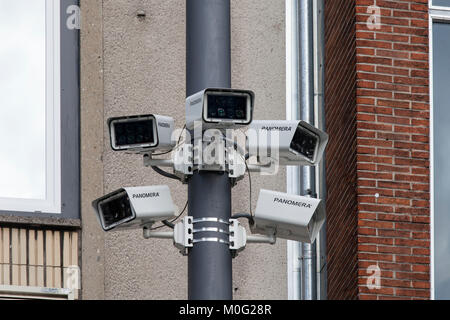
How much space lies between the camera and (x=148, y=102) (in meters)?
13.2

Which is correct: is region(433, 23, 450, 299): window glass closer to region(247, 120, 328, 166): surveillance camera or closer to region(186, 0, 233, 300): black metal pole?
region(247, 120, 328, 166): surveillance camera

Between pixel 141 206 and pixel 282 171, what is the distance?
4802 millimetres

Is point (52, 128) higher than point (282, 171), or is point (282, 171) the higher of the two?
point (52, 128)

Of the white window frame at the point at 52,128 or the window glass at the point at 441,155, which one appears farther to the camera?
the white window frame at the point at 52,128

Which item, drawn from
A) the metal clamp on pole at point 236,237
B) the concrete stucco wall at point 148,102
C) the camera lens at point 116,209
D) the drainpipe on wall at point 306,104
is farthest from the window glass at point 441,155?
the camera lens at point 116,209

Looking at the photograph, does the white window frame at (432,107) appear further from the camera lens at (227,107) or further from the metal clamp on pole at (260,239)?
the camera lens at (227,107)

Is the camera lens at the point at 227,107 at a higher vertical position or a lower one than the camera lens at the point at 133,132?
higher

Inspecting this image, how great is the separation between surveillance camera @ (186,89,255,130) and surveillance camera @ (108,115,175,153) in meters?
0.41

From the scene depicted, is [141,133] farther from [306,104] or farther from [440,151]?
[306,104]

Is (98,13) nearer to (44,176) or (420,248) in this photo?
(44,176)

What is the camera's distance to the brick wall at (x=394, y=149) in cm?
1091

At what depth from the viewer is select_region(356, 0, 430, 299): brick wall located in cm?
1091

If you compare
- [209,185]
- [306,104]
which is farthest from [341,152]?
[209,185]
